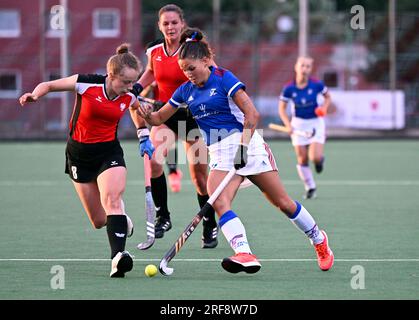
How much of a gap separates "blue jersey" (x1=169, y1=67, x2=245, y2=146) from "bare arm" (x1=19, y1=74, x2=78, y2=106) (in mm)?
833

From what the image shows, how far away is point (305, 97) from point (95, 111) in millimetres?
7231

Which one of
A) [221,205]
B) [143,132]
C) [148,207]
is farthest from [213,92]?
[148,207]

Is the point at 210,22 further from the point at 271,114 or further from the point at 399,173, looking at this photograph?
the point at 399,173

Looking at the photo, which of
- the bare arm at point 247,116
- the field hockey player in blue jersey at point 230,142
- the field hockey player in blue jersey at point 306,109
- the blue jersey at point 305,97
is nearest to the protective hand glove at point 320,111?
the field hockey player in blue jersey at point 306,109

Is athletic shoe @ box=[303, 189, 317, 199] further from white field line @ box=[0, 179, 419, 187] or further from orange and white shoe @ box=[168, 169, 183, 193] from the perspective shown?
white field line @ box=[0, 179, 419, 187]

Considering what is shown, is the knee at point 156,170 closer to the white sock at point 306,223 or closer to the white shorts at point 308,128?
the white sock at point 306,223

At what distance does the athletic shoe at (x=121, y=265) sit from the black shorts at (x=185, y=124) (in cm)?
237

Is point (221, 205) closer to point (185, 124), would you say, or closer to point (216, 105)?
point (216, 105)

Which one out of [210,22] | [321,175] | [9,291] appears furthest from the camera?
[210,22]

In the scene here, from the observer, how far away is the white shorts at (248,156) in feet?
25.5

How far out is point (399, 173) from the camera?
58.6 ft

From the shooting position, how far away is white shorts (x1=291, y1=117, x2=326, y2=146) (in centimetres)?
1477
